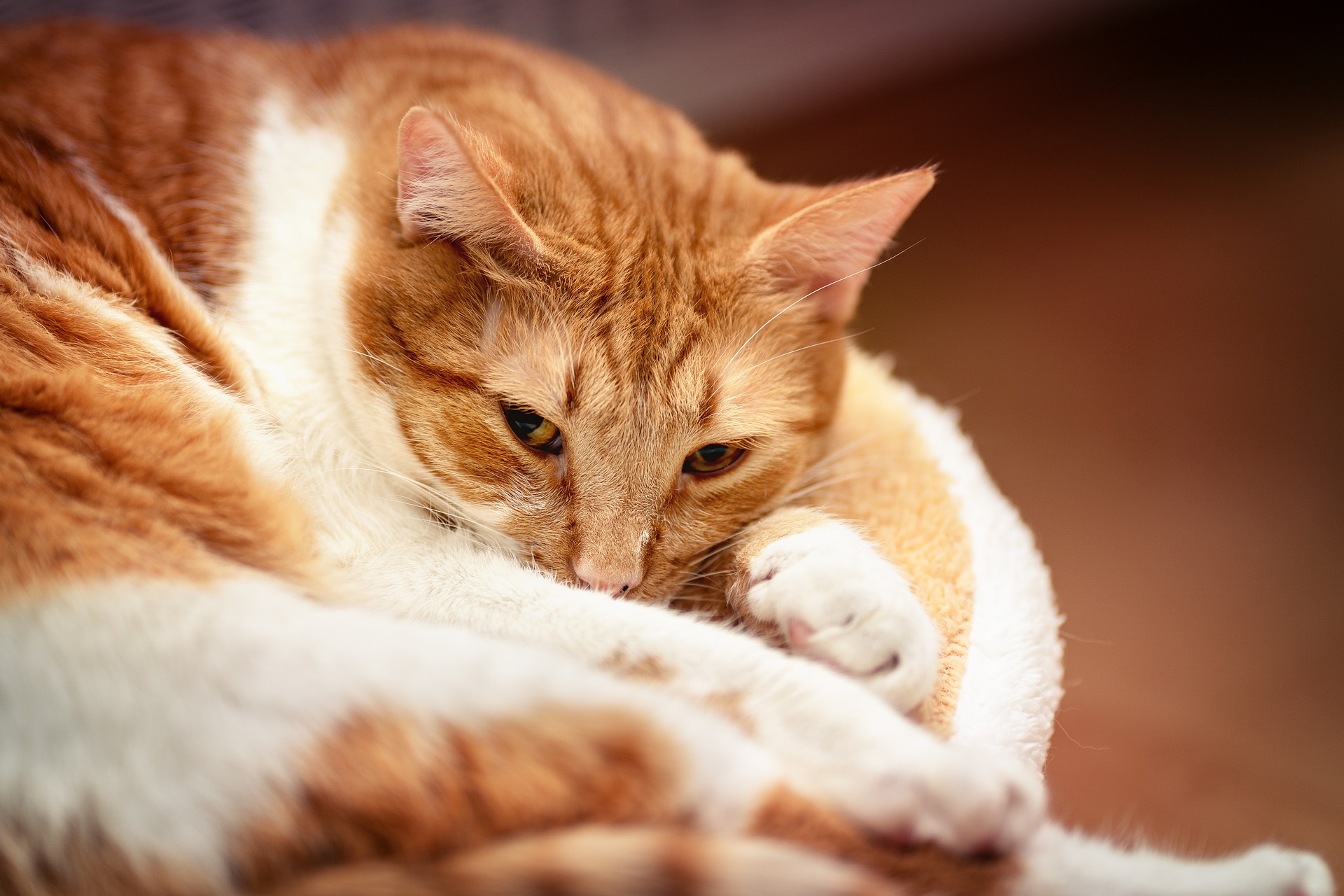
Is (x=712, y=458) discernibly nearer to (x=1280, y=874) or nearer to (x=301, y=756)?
(x=301, y=756)

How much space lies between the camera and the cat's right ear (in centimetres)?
100

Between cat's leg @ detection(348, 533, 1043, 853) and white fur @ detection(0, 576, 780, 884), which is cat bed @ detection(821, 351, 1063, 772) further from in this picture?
white fur @ detection(0, 576, 780, 884)

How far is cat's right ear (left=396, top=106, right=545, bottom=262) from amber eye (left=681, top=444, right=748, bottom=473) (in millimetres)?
308

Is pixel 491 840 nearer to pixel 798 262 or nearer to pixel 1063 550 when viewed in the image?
pixel 798 262

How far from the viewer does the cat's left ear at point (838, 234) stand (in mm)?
1139

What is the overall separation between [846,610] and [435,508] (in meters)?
0.54

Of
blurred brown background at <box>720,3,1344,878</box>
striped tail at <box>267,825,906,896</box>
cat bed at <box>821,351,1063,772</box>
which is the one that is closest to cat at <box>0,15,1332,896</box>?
striped tail at <box>267,825,906,896</box>

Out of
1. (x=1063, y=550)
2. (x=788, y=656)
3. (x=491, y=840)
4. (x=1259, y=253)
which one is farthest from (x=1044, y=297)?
(x=491, y=840)

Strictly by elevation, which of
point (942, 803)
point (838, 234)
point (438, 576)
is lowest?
point (942, 803)

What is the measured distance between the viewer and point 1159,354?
2402 mm

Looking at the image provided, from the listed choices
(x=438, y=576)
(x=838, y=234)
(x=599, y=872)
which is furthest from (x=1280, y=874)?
(x=438, y=576)

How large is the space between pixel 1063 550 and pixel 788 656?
1.24 metres

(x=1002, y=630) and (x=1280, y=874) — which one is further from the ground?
(x=1002, y=630)

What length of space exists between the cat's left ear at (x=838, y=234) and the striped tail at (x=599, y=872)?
0.71 metres
